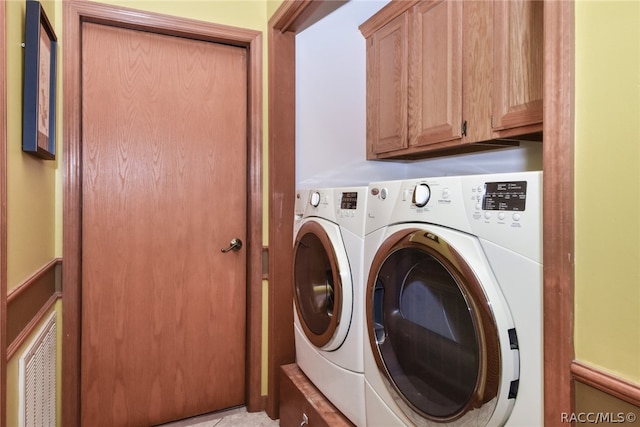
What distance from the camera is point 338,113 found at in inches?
92.0

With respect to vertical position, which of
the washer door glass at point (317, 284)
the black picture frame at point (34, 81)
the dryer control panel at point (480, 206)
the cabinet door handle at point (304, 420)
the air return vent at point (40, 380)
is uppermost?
the black picture frame at point (34, 81)

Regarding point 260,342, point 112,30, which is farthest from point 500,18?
point 260,342

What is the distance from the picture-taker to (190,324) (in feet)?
6.70

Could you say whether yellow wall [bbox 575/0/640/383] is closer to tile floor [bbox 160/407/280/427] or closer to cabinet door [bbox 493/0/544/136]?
cabinet door [bbox 493/0/544/136]

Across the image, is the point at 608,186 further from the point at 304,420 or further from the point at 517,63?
the point at 304,420

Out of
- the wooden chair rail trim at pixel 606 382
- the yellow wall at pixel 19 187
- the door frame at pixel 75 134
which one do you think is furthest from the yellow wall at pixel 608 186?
the door frame at pixel 75 134

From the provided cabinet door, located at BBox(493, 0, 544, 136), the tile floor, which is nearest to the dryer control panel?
cabinet door, located at BBox(493, 0, 544, 136)

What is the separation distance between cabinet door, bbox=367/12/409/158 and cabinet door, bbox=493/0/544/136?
0.59 m

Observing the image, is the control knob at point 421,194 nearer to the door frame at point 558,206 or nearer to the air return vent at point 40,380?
the door frame at point 558,206

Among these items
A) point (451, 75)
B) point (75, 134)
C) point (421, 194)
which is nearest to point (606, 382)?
point (421, 194)

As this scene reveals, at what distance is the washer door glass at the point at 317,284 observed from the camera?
1.54 metres

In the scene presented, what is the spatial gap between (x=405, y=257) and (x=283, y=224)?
997 mm

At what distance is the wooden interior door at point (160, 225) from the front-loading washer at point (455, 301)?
3.30 ft

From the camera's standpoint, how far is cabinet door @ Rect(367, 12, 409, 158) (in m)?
2.16
